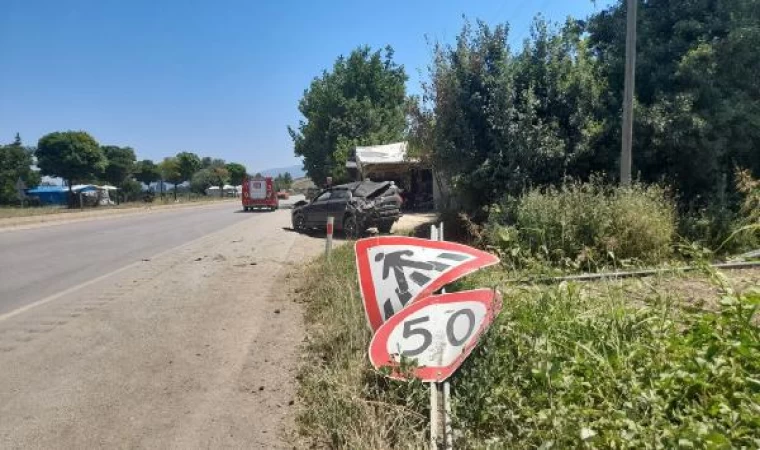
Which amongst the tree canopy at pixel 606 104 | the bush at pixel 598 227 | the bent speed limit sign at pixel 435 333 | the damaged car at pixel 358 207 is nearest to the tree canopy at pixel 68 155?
the damaged car at pixel 358 207

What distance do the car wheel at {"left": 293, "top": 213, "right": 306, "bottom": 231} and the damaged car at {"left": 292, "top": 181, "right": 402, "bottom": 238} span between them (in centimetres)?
64

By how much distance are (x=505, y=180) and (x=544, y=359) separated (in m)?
9.84

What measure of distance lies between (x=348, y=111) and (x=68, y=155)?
2542 centimetres

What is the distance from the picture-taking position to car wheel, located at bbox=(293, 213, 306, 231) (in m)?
19.1

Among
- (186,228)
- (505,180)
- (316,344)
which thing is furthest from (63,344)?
(186,228)

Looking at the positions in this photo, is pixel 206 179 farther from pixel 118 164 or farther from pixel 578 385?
pixel 578 385

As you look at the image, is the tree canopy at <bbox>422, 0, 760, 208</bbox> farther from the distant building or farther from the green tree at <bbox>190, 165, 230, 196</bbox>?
the green tree at <bbox>190, 165, 230, 196</bbox>

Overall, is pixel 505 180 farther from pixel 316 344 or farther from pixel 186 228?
pixel 186 228

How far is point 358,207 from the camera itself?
16.1 m

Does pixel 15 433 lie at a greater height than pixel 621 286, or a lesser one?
lesser

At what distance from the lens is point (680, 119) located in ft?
37.1

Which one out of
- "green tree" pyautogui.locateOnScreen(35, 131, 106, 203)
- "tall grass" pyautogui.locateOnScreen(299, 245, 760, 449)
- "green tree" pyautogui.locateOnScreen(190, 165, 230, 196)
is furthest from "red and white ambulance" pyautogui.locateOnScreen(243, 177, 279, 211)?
"green tree" pyautogui.locateOnScreen(190, 165, 230, 196)

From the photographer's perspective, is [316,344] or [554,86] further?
[554,86]

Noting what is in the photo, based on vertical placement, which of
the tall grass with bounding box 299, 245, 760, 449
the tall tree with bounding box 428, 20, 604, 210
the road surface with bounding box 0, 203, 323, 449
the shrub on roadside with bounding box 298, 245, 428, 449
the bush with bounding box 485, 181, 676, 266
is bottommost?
the road surface with bounding box 0, 203, 323, 449
